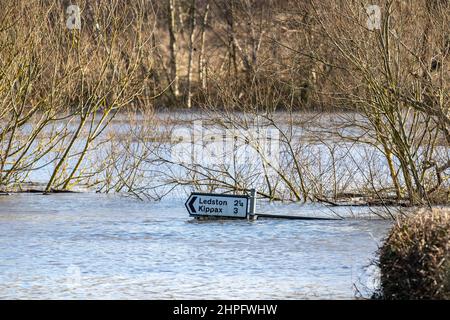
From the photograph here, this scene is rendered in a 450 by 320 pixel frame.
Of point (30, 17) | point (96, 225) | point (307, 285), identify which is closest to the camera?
point (307, 285)

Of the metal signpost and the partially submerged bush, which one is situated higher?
the partially submerged bush

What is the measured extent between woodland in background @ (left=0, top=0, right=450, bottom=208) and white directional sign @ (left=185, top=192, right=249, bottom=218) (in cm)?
277

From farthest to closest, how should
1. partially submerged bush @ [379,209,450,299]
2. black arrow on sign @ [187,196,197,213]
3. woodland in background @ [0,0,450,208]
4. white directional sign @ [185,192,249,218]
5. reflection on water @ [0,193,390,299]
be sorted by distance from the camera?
1. woodland in background @ [0,0,450,208]
2. black arrow on sign @ [187,196,197,213]
3. white directional sign @ [185,192,249,218]
4. reflection on water @ [0,193,390,299]
5. partially submerged bush @ [379,209,450,299]

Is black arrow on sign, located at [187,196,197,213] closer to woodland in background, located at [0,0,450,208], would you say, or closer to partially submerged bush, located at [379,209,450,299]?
woodland in background, located at [0,0,450,208]

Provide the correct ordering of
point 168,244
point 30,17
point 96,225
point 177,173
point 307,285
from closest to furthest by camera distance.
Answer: point 307,285
point 168,244
point 96,225
point 30,17
point 177,173

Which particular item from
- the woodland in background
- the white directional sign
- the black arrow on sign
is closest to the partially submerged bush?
the woodland in background

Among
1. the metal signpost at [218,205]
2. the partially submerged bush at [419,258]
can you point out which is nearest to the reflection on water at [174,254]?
the metal signpost at [218,205]

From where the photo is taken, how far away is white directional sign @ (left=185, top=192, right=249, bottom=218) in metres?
17.0

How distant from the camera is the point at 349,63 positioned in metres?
18.8

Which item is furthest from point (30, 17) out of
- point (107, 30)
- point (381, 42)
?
point (381, 42)

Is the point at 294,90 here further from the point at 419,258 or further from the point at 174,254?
the point at 419,258
